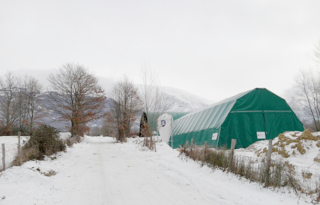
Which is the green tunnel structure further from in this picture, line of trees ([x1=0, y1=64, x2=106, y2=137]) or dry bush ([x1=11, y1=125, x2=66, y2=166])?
line of trees ([x1=0, y1=64, x2=106, y2=137])

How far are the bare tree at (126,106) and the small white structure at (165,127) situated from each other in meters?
Result: 7.53

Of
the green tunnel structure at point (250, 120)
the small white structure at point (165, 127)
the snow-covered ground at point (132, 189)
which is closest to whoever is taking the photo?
the snow-covered ground at point (132, 189)

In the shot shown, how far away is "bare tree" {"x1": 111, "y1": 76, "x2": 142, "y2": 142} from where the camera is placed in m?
36.0

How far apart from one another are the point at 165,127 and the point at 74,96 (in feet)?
47.7

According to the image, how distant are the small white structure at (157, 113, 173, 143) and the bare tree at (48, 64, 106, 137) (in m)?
11.1

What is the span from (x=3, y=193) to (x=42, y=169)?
3030 millimetres

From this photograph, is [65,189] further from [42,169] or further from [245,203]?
[245,203]

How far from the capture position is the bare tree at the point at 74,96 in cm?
3173

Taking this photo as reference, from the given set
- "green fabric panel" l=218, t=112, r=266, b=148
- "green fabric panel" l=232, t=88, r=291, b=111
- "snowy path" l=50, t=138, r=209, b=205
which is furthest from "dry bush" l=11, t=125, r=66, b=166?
"green fabric panel" l=232, t=88, r=291, b=111

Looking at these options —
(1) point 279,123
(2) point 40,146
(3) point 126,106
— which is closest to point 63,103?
(3) point 126,106

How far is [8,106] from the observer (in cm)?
4019

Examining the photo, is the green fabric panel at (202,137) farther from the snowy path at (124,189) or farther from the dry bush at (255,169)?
the snowy path at (124,189)

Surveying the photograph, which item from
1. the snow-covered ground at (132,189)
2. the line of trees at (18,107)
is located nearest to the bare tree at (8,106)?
the line of trees at (18,107)

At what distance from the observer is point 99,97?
1400 inches
